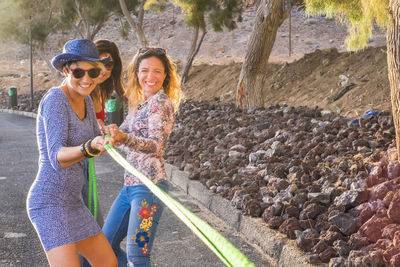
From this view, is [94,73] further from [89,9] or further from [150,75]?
[89,9]

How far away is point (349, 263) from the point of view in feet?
13.3

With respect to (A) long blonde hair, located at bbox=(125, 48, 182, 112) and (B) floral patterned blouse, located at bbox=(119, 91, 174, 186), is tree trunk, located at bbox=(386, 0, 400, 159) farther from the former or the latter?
(B) floral patterned blouse, located at bbox=(119, 91, 174, 186)

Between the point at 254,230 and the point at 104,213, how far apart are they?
1.97 m

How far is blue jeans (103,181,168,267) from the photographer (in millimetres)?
2975

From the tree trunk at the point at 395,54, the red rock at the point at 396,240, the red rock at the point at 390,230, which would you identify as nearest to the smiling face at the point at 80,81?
the red rock at the point at 396,240

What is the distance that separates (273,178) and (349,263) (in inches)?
110

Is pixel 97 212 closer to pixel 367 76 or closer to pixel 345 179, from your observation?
pixel 345 179

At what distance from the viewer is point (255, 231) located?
532cm

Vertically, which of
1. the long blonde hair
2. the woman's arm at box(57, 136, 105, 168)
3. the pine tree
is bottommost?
the woman's arm at box(57, 136, 105, 168)

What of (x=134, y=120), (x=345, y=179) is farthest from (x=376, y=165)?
(x=134, y=120)

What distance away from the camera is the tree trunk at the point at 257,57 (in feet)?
45.3

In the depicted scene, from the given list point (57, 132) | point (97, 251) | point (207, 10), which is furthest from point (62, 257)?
point (207, 10)

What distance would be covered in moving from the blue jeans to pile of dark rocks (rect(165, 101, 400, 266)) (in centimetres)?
169

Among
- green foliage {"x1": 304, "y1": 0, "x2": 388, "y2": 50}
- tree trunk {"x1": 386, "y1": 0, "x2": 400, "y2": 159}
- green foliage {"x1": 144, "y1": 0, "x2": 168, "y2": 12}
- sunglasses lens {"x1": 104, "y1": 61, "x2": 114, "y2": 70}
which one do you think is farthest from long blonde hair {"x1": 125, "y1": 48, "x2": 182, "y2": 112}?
green foliage {"x1": 144, "y1": 0, "x2": 168, "y2": 12}
